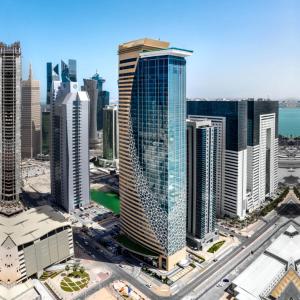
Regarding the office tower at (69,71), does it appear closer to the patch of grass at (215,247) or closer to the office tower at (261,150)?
the office tower at (261,150)

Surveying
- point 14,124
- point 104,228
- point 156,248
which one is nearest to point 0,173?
point 14,124

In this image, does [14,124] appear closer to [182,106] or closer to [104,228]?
[104,228]

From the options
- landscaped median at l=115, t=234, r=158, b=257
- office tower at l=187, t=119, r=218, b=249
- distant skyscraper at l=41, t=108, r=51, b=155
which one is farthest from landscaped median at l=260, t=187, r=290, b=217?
distant skyscraper at l=41, t=108, r=51, b=155

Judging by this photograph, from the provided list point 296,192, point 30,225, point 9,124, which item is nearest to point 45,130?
point 9,124

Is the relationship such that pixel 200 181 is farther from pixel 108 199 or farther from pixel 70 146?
pixel 108 199

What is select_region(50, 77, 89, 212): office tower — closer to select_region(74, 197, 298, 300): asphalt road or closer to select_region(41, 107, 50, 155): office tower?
select_region(74, 197, 298, 300): asphalt road

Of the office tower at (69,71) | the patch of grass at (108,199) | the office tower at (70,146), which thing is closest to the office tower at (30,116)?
the office tower at (69,71)
